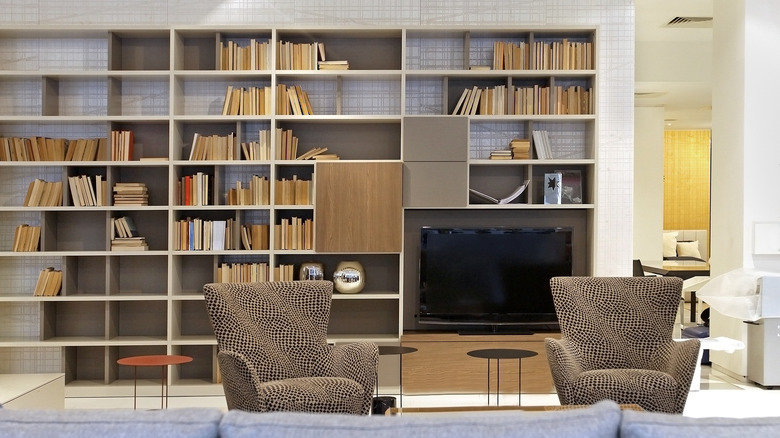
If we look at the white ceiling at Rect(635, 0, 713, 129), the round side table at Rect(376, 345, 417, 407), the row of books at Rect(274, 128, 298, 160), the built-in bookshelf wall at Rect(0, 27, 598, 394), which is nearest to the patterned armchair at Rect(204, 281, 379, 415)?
the round side table at Rect(376, 345, 417, 407)

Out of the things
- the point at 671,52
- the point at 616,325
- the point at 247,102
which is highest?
the point at 671,52

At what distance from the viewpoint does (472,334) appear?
6289 millimetres

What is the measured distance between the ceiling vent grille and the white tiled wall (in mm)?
2148

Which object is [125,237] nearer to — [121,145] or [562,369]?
[121,145]

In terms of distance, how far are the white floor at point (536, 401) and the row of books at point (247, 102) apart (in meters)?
2.06

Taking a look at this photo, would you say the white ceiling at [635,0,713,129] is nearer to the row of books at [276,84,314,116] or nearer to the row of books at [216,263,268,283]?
the row of books at [276,84,314,116]

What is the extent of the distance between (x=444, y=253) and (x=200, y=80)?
87.8 inches

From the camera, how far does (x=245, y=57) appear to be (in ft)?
20.8

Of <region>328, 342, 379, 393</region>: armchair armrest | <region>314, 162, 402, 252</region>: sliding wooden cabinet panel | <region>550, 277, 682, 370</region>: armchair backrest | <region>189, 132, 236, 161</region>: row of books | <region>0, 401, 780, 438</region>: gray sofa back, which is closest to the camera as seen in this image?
<region>0, 401, 780, 438</region>: gray sofa back

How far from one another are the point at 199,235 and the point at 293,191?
75cm

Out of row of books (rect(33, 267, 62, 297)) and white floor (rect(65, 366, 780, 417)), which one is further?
row of books (rect(33, 267, 62, 297))

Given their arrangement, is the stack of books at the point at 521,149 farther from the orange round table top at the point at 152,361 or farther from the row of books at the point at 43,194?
the row of books at the point at 43,194

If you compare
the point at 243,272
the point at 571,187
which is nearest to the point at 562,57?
the point at 571,187

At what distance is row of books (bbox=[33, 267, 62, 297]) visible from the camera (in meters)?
6.27
